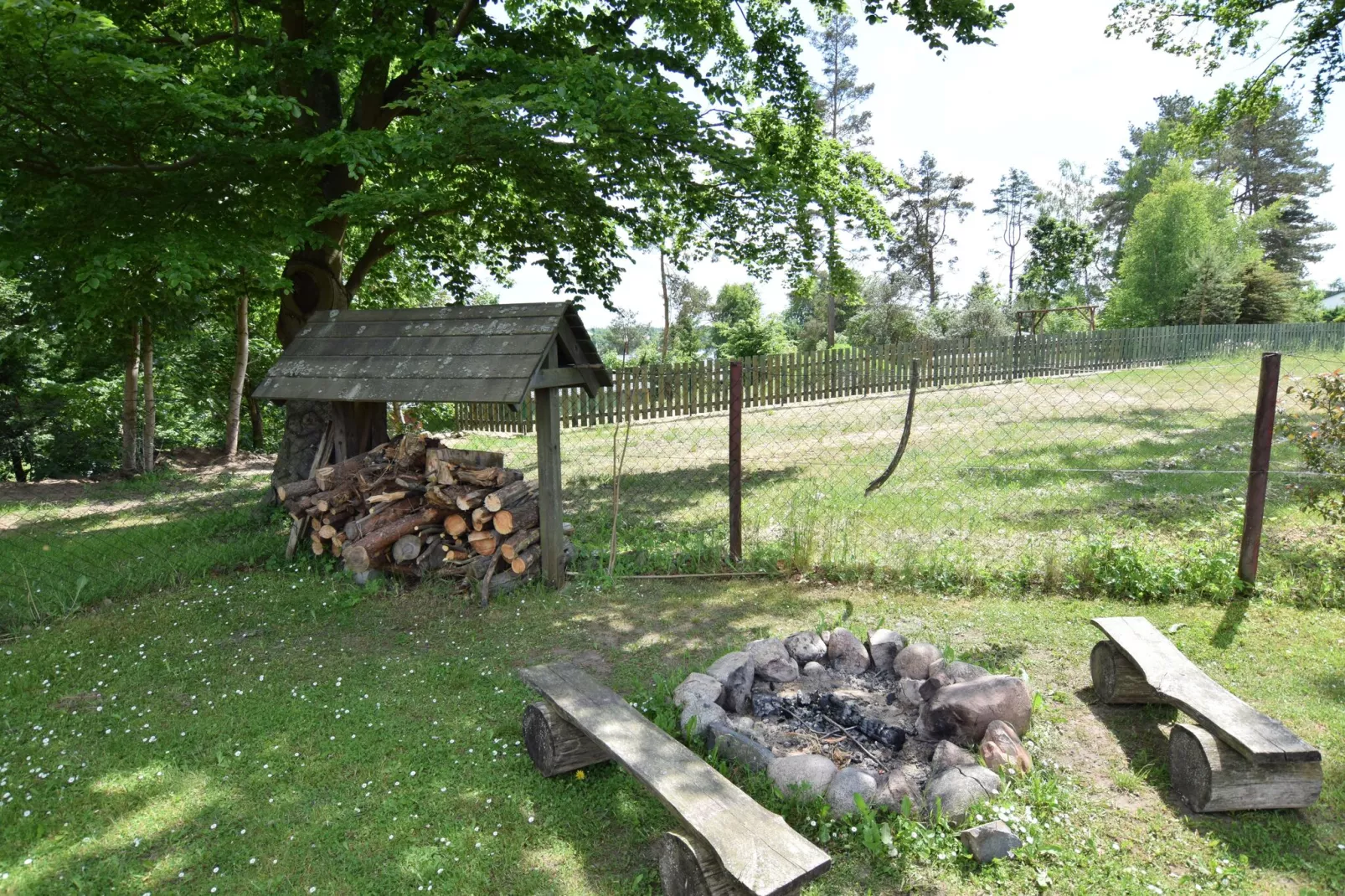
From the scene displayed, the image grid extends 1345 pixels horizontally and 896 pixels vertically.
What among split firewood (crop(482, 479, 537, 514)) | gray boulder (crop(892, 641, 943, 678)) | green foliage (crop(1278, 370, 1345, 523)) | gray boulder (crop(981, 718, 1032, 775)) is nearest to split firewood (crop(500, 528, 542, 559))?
split firewood (crop(482, 479, 537, 514))

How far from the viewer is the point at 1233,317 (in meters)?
34.8

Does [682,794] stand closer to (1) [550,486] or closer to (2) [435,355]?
(1) [550,486]

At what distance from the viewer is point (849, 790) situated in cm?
317

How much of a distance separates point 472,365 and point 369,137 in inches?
105

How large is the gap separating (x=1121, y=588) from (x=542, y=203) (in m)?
8.21

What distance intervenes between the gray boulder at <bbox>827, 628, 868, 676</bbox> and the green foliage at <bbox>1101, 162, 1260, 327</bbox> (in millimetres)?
40142

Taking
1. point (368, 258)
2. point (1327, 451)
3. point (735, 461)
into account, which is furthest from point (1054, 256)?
point (735, 461)

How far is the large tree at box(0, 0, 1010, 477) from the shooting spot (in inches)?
254

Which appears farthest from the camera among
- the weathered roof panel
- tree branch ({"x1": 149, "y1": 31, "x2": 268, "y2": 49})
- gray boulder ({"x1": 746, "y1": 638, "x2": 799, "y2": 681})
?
tree branch ({"x1": 149, "y1": 31, "x2": 268, "y2": 49})

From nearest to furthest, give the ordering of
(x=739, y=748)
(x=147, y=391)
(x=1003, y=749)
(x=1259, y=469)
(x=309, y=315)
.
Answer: (x=1003, y=749) < (x=739, y=748) < (x=1259, y=469) < (x=309, y=315) < (x=147, y=391)

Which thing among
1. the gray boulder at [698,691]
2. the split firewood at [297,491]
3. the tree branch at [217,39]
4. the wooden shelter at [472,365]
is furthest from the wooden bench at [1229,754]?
the tree branch at [217,39]

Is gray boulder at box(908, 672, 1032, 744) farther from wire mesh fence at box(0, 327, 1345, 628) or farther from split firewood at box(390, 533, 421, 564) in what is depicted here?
split firewood at box(390, 533, 421, 564)

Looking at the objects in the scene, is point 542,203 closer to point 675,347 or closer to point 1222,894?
point 1222,894

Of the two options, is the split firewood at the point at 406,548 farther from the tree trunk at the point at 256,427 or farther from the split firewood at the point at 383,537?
the tree trunk at the point at 256,427
